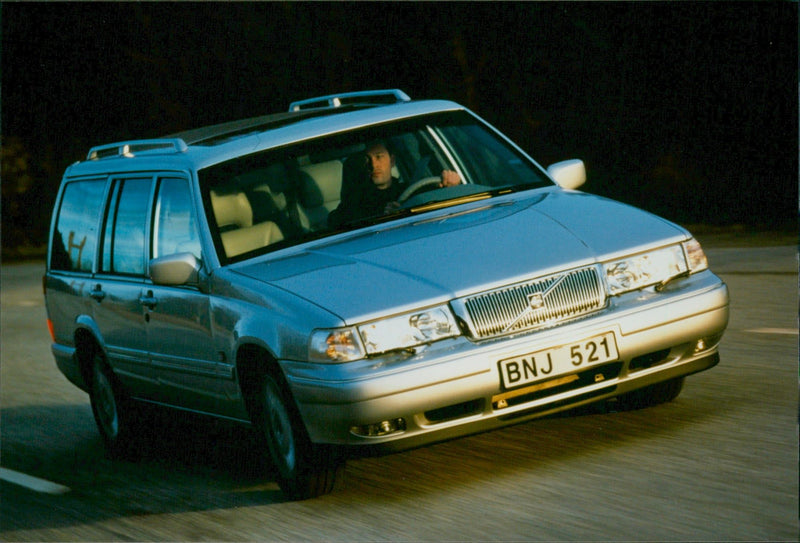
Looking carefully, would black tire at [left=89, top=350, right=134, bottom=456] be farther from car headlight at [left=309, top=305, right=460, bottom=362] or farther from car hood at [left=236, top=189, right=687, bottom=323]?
car headlight at [left=309, top=305, right=460, bottom=362]

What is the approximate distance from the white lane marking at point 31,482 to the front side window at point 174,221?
4.49 feet

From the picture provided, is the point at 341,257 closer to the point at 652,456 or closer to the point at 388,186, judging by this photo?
the point at 388,186

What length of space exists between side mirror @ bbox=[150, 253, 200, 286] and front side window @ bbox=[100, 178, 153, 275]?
3.16 ft

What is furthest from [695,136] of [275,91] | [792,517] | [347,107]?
[792,517]

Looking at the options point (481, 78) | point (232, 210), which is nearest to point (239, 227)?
point (232, 210)

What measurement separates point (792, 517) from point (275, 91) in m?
19.9

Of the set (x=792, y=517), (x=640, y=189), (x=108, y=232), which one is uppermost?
(x=108, y=232)

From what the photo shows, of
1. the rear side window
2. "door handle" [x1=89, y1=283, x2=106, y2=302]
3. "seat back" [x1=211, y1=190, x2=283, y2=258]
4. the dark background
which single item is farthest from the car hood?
the dark background

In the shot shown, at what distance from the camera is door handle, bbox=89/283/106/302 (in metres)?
8.24

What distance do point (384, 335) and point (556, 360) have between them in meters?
0.73

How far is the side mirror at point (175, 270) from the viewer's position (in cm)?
672

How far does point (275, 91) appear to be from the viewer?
2392 centimetres

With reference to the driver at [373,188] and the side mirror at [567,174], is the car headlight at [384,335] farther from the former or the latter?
the side mirror at [567,174]

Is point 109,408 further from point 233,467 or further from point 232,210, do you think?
point 232,210
